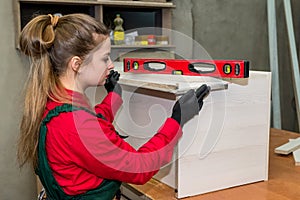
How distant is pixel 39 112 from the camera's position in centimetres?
102

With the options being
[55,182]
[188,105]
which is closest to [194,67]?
[188,105]

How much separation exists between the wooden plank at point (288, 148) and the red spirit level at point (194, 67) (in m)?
0.66

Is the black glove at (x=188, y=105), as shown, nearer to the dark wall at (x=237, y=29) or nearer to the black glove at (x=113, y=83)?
the black glove at (x=113, y=83)

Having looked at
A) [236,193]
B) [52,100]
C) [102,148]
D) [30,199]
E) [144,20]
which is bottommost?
[30,199]

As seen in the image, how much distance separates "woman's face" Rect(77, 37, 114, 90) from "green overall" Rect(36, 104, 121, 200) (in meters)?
0.11

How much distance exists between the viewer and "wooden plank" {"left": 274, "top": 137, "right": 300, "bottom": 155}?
160cm

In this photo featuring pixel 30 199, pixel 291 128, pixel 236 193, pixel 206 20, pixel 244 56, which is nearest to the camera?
pixel 236 193

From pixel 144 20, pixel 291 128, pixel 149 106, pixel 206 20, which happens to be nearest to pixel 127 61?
pixel 149 106

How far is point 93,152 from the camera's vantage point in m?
0.94

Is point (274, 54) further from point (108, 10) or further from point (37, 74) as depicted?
point (37, 74)

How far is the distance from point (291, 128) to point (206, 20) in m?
1.40

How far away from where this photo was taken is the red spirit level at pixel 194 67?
105cm

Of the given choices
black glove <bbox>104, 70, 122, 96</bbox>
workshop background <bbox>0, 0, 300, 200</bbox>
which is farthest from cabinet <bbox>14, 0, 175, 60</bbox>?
black glove <bbox>104, 70, 122, 96</bbox>

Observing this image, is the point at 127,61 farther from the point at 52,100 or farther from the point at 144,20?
the point at 144,20
